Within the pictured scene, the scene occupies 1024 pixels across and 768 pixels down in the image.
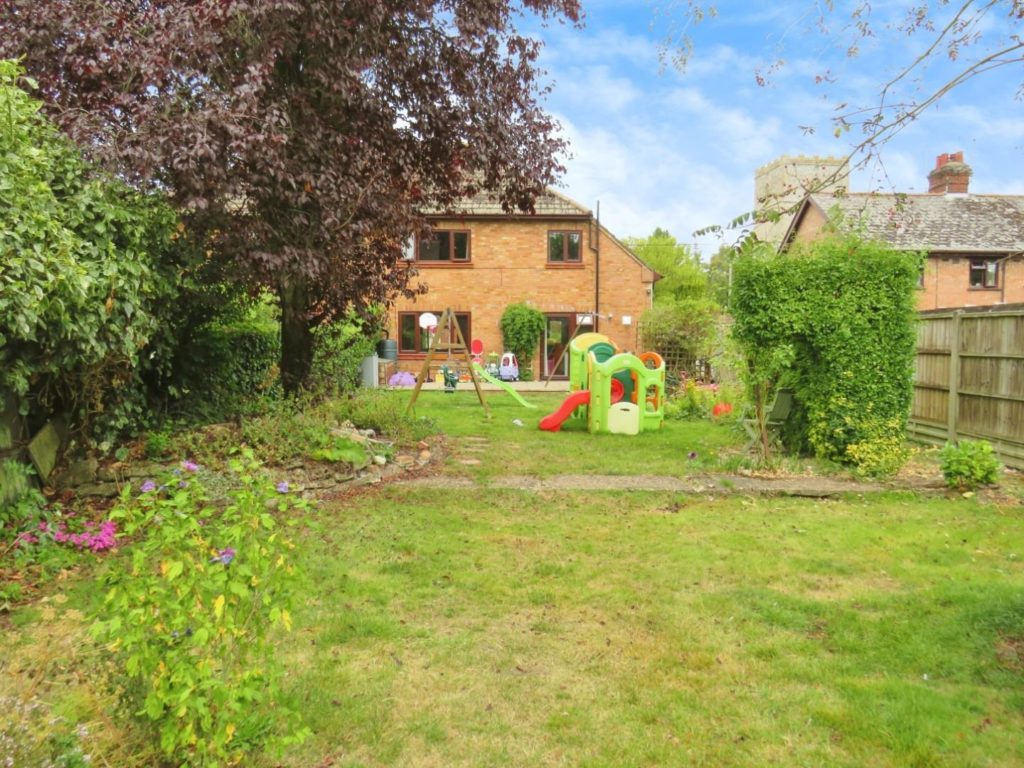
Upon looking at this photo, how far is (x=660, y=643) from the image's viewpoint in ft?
13.2

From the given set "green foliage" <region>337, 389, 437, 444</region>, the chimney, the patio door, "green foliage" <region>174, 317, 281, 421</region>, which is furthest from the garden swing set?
the chimney

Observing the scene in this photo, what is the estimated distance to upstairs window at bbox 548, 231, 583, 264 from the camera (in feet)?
85.5

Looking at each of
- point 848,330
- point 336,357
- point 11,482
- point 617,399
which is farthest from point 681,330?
point 11,482

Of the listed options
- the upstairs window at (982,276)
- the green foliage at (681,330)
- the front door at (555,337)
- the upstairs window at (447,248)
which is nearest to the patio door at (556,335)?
the front door at (555,337)

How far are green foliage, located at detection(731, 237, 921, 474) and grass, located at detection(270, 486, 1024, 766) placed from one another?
2.55 m

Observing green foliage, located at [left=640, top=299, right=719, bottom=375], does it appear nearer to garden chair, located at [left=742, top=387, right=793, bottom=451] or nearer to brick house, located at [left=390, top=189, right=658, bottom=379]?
brick house, located at [left=390, top=189, right=658, bottom=379]

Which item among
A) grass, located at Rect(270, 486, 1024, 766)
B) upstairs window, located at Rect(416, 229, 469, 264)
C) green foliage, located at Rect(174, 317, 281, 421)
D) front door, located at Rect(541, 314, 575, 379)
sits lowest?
grass, located at Rect(270, 486, 1024, 766)

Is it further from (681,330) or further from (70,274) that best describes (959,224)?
(70,274)

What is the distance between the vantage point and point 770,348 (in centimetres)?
942

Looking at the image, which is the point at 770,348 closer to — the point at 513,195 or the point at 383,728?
the point at 513,195

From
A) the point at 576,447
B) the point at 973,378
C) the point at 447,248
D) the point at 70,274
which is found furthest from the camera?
the point at 447,248

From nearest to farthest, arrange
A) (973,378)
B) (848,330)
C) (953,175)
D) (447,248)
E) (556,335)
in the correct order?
(848,330), (973,378), (447,248), (556,335), (953,175)

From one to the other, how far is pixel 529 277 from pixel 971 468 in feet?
63.0

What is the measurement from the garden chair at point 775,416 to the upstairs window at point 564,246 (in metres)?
16.7
